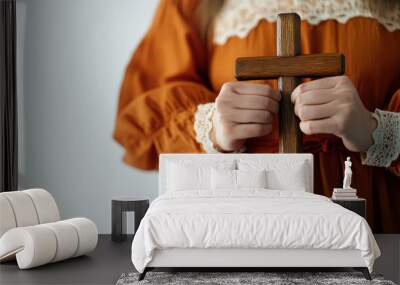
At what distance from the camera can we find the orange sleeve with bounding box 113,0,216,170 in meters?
5.61

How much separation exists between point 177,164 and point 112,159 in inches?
30.9

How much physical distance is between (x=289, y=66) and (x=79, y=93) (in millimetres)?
1967

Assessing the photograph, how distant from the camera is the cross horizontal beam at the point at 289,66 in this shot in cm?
508

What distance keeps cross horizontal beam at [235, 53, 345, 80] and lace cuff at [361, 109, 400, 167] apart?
591 mm

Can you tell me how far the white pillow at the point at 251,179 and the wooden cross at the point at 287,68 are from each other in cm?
35

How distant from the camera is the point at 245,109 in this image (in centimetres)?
518

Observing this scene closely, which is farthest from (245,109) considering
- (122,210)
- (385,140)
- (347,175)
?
(122,210)

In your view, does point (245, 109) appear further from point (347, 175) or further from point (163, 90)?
point (347, 175)

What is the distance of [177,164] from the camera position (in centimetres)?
534

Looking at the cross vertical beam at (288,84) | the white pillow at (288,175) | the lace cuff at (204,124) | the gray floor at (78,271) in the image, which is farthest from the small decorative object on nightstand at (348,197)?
the gray floor at (78,271)

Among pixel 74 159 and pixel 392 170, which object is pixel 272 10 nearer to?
pixel 392 170

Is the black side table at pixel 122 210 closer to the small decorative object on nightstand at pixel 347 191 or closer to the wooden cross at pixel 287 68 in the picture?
the wooden cross at pixel 287 68

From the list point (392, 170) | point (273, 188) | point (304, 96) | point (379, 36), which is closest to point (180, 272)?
point (273, 188)

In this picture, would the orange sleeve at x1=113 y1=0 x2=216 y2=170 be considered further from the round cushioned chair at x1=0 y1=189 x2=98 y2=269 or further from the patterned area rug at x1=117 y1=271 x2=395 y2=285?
the patterned area rug at x1=117 y1=271 x2=395 y2=285
